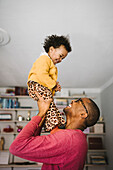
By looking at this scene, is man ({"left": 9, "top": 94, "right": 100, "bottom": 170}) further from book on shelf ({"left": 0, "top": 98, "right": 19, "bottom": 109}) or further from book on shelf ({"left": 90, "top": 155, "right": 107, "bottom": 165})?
book on shelf ({"left": 0, "top": 98, "right": 19, "bottom": 109})

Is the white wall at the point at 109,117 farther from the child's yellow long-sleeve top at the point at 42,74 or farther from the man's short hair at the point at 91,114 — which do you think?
the child's yellow long-sleeve top at the point at 42,74

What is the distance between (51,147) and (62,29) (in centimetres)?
160

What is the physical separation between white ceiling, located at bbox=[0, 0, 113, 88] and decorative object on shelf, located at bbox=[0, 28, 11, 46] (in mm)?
66

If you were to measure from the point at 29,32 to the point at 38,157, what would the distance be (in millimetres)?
1690

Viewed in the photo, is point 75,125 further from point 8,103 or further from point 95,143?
point 8,103

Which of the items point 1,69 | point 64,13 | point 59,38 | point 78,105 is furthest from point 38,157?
point 1,69

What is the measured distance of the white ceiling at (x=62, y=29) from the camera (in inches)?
70.2

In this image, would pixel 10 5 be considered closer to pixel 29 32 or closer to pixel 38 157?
pixel 29 32

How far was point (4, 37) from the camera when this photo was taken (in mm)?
2363

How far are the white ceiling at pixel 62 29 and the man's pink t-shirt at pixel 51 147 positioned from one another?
1276 millimetres

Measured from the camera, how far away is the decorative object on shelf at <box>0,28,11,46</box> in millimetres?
2227

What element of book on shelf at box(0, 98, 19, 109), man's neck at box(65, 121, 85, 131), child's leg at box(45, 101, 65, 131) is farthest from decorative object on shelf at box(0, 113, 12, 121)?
child's leg at box(45, 101, 65, 131)

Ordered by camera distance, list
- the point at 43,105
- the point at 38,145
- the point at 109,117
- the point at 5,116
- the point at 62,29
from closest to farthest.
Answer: the point at 38,145 → the point at 43,105 → the point at 62,29 → the point at 109,117 → the point at 5,116

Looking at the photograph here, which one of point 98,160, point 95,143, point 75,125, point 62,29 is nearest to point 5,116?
point 95,143
